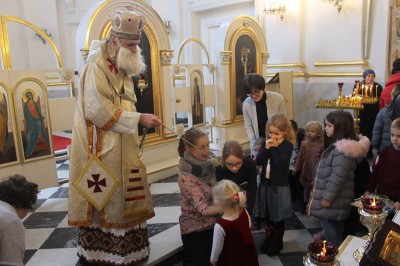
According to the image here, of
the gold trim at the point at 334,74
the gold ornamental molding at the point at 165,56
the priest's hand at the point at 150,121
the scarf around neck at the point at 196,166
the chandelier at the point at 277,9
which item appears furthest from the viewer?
the chandelier at the point at 277,9

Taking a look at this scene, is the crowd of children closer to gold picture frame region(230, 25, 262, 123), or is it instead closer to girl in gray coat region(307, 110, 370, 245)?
girl in gray coat region(307, 110, 370, 245)

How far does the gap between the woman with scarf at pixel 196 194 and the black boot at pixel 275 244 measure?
57cm

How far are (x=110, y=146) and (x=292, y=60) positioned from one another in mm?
5787

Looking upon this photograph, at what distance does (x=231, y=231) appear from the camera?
2.24 metres

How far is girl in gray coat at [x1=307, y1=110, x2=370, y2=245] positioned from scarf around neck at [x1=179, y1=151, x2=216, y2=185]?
938 mm

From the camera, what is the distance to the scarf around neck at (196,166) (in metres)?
2.68

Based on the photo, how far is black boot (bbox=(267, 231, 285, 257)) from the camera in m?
3.04

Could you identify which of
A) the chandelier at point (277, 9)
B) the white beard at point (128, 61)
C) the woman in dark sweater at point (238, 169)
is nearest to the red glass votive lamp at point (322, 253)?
the woman in dark sweater at point (238, 169)

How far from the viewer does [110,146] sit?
2.64 metres

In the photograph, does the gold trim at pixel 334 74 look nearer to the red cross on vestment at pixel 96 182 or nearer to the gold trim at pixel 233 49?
the gold trim at pixel 233 49

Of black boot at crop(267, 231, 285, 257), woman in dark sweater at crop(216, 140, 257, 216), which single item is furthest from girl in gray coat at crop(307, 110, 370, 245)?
woman in dark sweater at crop(216, 140, 257, 216)

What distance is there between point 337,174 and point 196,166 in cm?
111

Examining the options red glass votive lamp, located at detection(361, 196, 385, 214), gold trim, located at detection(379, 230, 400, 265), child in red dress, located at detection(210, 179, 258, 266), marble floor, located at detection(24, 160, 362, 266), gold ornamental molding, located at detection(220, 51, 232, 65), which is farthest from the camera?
gold ornamental molding, located at detection(220, 51, 232, 65)

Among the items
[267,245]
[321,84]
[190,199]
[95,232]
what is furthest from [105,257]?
[321,84]
